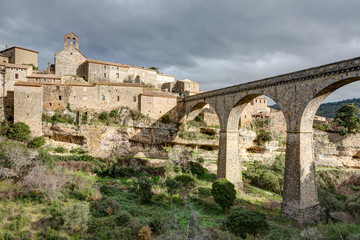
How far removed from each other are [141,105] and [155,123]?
394 centimetres

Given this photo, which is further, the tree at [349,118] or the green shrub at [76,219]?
Result: the tree at [349,118]

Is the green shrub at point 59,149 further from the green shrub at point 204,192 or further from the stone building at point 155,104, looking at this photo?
the green shrub at point 204,192

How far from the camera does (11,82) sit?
96.9ft

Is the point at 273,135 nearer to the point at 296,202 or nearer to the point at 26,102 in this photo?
the point at 296,202

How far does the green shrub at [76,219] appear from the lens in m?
12.1

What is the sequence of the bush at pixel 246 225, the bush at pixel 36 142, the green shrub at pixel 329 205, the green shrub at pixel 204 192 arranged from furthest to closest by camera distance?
the bush at pixel 36 142
the green shrub at pixel 204 192
the green shrub at pixel 329 205
the bush at pixel 246 225

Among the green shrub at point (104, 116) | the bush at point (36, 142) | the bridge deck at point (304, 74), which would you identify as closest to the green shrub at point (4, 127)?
the bush at point (36, 142)

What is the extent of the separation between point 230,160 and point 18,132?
2709 cm

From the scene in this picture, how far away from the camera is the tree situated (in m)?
34.2

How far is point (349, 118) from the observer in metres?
34.7

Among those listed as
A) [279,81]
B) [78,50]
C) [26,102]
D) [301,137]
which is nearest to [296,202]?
[301,137]

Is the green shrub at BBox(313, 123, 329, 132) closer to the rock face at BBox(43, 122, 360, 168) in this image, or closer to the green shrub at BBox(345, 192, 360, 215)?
the rock face at BBox(43, 122, 360, 168)

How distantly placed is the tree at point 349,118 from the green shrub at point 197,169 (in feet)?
91.8

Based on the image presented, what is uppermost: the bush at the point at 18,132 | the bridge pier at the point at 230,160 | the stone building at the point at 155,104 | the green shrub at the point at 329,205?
the stone building at the point at 155,104
